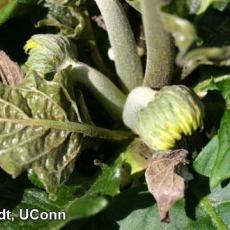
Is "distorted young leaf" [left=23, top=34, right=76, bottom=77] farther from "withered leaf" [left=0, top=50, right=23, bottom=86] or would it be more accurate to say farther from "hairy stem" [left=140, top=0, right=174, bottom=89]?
"hairy stem" [left=140, top=0, right=174, bottom=89]

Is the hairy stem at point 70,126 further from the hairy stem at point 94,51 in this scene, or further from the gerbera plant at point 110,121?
the hairy stem at point 94,51

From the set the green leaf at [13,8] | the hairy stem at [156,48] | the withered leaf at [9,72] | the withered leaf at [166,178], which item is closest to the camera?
the hairy stem at [156,48]

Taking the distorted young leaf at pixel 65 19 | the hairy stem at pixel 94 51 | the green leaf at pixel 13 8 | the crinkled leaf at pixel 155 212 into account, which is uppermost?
the green leaf at pixel 13 8

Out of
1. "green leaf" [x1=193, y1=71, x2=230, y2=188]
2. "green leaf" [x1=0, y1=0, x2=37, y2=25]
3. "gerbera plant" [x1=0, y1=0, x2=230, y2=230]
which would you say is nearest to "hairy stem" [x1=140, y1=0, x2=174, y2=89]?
"gerbera plant" [x1=0, y1=0, x2=230, y2=230]

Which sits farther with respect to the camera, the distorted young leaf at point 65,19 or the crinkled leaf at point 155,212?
the distorted young leaf at point 65,19

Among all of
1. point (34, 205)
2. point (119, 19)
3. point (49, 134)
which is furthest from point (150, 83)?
point (34, 205)

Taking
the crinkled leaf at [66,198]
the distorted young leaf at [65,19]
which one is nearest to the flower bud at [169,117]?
the crinkled leaf at [66,198]

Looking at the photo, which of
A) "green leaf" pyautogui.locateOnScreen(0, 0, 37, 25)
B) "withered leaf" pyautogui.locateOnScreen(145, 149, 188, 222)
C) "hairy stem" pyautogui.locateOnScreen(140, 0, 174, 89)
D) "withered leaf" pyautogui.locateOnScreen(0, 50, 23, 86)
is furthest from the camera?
"green leaf" pyautogui.locateOnScreen(0, 0, 37, 25)

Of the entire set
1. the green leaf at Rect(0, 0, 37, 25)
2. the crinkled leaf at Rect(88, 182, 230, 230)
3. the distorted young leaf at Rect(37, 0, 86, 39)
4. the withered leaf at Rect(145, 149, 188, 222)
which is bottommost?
the crinkled leaf at Rect(88, 182, 230, 230)
